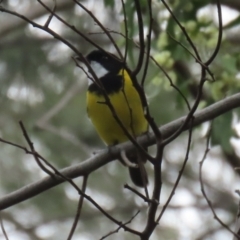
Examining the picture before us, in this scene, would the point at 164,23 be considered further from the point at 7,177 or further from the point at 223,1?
the point at 7,177

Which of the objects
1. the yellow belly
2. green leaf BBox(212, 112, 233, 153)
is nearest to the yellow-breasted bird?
the yellow belly

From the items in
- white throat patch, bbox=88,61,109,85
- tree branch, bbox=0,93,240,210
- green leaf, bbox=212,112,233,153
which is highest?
white throat patch, bbox=88,61,109,85

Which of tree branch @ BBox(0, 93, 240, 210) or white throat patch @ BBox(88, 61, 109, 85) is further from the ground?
white throat patch @ BBox(88, 61, 109, 85)

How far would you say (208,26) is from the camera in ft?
13.6

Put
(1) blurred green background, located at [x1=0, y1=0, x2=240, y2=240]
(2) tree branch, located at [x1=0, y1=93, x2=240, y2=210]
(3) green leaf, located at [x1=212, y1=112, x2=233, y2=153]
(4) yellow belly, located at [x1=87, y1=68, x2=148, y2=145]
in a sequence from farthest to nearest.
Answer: (1) blurred green background, located at [x1=0, y1=0, x2=240, y2=240] → (3) green leaf, located at [x1=212, y1=112, x2=233, y2=153] → (4) yellow belly, located at [x1=87, y1=68, x2=148, y2=145] → (2) tree branch, located at [x1=0, y1=93, x2=240, y2=210]

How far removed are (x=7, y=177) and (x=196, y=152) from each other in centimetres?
182

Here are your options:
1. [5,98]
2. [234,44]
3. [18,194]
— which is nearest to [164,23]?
[234,44]

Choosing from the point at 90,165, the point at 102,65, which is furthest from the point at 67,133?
the point at 90,165

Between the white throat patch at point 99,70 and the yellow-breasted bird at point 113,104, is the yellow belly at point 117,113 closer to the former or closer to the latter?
the yellow-breasted bird at point 113,104

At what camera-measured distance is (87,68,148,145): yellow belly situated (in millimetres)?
3723

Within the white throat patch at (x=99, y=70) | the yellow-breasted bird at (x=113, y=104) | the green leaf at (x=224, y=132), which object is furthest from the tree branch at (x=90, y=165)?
the green leaf at (x=224, y=132)

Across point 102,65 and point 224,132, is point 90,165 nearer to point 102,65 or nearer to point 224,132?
point 102,65

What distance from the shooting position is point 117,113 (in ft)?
12.2

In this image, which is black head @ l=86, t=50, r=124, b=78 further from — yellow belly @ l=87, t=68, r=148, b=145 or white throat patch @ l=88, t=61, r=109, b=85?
yellow belly @ l=87, t=68, r=148, b=145
